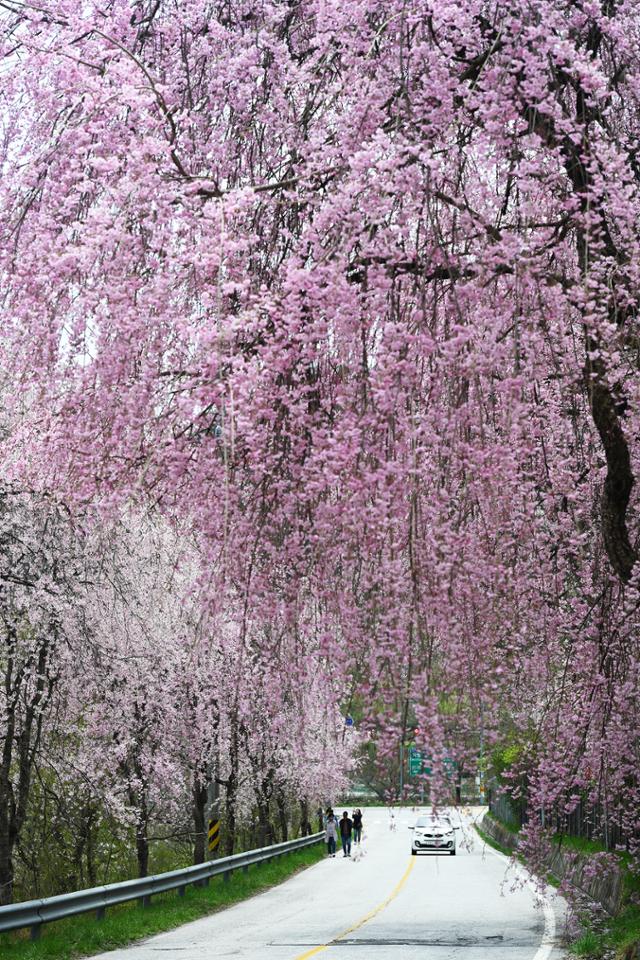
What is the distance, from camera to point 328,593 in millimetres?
5414

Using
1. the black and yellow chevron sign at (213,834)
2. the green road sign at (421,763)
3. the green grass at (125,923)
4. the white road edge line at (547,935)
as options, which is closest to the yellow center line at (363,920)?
the green grass at (125,923)

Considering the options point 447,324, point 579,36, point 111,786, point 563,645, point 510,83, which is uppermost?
point 579,36

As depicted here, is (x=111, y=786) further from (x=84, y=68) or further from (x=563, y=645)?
(x=84, y=68)

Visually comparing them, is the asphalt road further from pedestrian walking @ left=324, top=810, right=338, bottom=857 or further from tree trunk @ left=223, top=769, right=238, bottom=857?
pedestrian walking @ left=324, top=810, right=338, bottom=857

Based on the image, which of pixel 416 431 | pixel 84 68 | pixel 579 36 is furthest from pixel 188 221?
pixel 579 36

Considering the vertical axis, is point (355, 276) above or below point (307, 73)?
below

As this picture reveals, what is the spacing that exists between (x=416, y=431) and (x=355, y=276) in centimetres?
126

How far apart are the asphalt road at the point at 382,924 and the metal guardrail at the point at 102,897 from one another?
69cm

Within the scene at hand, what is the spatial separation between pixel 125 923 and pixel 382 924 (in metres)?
3.83

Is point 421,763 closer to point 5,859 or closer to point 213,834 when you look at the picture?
point 5,859

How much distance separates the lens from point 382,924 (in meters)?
16.8

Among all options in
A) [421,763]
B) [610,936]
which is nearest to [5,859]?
[610,936]

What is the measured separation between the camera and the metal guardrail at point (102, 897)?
11.6 meters

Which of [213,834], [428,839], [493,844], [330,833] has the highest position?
[213,834]
